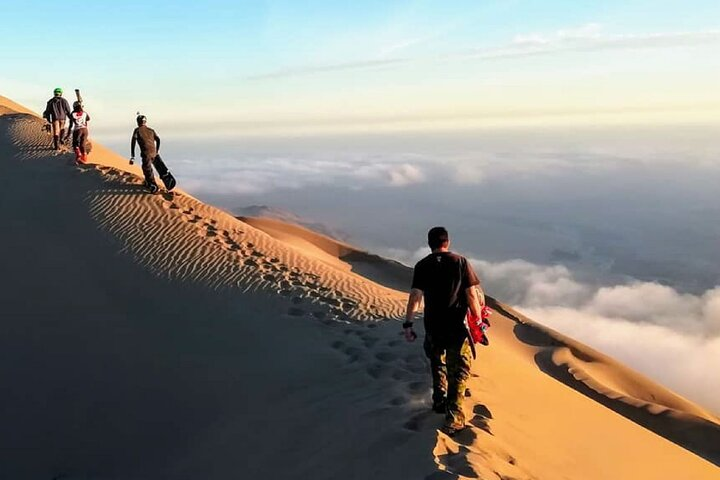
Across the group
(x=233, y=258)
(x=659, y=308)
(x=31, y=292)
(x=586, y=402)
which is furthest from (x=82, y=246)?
(x=659, y=308)

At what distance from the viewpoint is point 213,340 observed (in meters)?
9.27

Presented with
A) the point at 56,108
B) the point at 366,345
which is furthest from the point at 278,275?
the point at 56,108

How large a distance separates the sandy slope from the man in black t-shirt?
0.41 m

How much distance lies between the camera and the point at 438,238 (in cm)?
519

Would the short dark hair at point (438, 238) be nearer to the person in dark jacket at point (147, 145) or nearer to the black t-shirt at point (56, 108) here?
the person in dark jacket at point (147, 145)

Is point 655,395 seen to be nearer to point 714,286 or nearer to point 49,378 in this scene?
point 49,378

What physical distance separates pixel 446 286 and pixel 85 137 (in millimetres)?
13695

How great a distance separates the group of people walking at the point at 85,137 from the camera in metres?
13.0

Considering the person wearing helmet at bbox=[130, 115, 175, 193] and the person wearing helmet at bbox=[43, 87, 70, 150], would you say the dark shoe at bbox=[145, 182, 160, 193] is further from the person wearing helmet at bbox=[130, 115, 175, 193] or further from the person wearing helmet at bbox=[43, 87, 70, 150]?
the person wearing helmet at bbox=[43, 87, 70, 150]

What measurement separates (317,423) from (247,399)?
151cm

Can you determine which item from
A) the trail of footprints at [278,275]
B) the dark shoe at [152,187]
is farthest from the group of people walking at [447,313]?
the dark shoe at [152,187]

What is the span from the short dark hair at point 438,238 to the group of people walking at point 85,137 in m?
9.32

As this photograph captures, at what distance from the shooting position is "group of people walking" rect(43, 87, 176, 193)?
1300cm

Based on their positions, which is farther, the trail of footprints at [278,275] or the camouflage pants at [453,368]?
the trail of footprints at [278,275]
